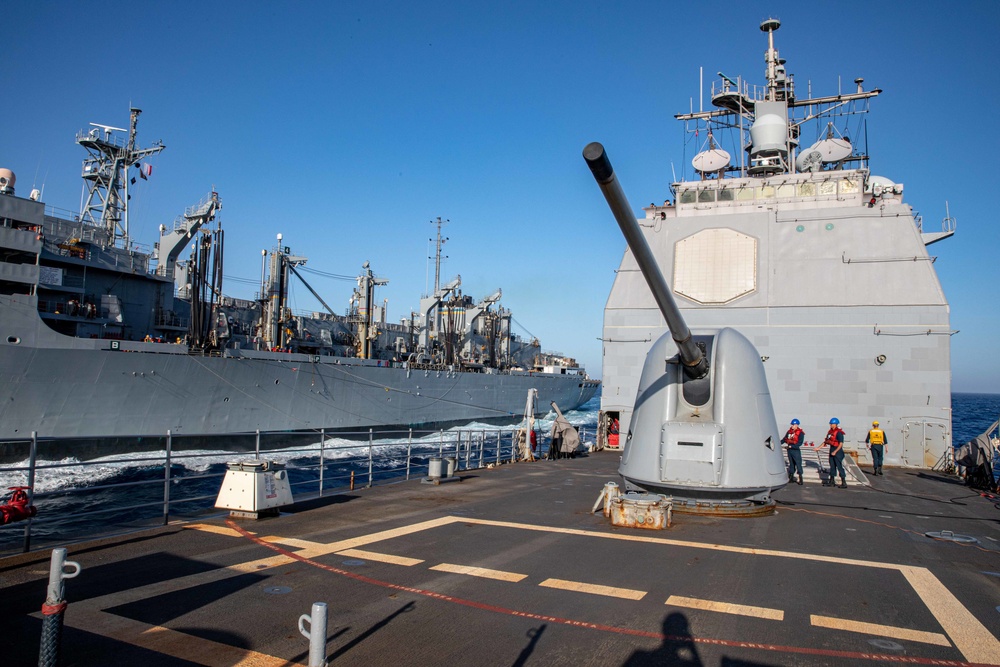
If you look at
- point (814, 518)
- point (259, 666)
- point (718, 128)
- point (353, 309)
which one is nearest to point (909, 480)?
point (814, 518)

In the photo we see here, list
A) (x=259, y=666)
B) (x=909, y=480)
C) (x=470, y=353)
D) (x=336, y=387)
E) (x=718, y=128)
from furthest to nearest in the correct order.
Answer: (x=470, y=353)
(x=336, y=387)
(x=718, y=128)
(x=909, y=480)
(x=259, y=666)

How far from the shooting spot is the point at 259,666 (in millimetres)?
3256

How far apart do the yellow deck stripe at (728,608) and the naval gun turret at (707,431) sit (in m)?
3.08

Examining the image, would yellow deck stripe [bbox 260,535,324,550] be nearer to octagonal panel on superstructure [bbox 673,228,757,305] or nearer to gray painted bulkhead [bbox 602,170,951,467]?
gray painted bulkhead [bbox 602,170,951,467]

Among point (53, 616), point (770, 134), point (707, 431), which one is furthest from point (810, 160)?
point (53, 616)

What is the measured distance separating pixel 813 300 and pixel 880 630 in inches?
487

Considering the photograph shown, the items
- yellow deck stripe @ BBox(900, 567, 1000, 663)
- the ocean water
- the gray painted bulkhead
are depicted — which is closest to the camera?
yellow deck stripe @ BBox(900, 567, 1000, 663)

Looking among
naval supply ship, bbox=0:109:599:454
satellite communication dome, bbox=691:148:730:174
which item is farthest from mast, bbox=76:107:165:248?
satellite communication dome, bbox=691:148:730:174

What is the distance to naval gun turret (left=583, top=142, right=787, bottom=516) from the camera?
24.6 ft

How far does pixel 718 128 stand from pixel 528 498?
704 inches

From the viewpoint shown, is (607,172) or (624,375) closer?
(607,172)

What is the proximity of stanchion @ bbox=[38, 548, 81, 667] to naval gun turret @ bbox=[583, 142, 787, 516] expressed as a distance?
5886 mm

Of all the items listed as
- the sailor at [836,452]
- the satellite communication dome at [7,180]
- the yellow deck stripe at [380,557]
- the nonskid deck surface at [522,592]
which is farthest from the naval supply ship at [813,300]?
the satellite communication dome at [7,180]

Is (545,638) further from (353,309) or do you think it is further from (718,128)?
(353,309)
